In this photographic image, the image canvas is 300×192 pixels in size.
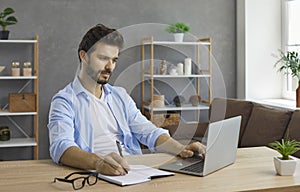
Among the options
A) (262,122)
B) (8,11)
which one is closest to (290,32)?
(262,122)

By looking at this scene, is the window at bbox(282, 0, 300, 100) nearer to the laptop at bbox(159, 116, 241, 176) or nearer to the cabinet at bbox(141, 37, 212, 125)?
the cabinet at bbox(141, 37, 212, 125)

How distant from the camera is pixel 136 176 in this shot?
175 centimetres

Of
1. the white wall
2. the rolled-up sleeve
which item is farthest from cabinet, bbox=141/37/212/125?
the rolled-up sleeve

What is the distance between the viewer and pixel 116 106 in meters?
2.32

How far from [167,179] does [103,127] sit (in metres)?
0.58

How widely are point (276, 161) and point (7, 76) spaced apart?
320 cm

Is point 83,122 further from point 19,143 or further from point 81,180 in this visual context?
point 19,143

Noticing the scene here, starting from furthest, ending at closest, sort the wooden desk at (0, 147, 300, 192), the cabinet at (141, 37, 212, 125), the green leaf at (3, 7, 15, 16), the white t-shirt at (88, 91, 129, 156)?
the cabinet at (141, 37, 212, 125) < the green leaf at (3, 7, 15, 16) < the white t-shirt at (88, 91, 129, 156) < the wooden desk at (0, 147, 300, 192)

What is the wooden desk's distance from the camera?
1621mm

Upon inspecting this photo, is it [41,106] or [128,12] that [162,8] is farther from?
[41,106]

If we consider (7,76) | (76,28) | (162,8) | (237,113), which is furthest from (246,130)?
(7,76)

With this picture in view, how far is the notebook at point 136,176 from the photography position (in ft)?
5.50

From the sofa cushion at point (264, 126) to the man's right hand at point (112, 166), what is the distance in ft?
7.19

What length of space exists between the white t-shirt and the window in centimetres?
308
